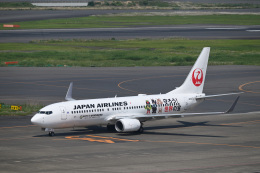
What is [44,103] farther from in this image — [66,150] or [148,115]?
[66,150]

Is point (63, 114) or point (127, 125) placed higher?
point (63, 114)

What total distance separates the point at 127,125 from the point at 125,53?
259 feet

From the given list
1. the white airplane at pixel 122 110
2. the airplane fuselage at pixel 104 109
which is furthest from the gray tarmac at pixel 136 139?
the airplane fuselage at pixel 104 109

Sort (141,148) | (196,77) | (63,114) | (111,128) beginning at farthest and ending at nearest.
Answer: (196,77)
(111,128)
(63,114)
(141,148)

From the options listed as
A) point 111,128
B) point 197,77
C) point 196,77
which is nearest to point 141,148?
point 111,128

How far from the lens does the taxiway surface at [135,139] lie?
46.5m

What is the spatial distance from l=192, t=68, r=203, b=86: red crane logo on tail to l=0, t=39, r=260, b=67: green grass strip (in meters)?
56.9

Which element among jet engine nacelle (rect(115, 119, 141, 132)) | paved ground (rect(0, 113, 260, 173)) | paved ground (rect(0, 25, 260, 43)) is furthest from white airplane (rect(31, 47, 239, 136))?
paved ground (rect(0, 25, 260, 43))

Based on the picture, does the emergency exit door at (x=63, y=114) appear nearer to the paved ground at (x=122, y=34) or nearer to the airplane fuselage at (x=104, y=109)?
A: the airplane fuselage at (x=104, y=109)

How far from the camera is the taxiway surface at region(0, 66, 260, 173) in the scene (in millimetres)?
46500

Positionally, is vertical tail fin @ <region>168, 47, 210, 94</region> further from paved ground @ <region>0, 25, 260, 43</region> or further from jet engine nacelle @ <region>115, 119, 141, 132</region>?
paved ground @ <region>0, 25, 260, 43</region>

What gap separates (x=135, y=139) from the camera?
59.1m

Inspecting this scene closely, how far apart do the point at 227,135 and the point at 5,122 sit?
27.6m

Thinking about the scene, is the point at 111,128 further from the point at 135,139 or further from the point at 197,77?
the point at 197,77
